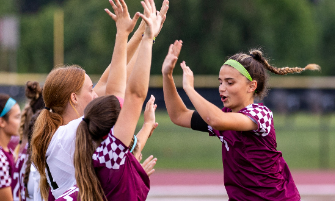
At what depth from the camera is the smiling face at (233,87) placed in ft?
10.3

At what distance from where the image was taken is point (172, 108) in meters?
3.47

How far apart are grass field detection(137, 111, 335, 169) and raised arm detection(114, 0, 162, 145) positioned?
10024 millimetres

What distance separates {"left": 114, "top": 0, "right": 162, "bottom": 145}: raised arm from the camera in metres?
2.49

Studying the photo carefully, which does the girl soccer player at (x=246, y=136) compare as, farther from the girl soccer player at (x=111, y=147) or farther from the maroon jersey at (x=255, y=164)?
the girl soccer player at (x=111, y=147)

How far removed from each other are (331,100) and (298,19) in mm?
25045

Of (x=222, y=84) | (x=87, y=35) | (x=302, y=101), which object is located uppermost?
(x=87, y=35)

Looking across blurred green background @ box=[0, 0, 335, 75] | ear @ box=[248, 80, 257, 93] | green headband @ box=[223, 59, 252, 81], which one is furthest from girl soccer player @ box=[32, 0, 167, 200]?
blurred green background @ box=[0, 0, 335, 75]

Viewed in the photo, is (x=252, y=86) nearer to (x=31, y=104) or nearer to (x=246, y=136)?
(x=246, y=136)

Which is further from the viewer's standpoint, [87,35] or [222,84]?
[87,35]

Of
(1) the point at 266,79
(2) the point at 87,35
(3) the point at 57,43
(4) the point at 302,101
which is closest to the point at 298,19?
(2) the point at 87,35

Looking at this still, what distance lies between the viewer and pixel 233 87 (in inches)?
123

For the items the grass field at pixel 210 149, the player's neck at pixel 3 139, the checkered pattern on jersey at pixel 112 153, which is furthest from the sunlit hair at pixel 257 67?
the grass field at pixel 210 149

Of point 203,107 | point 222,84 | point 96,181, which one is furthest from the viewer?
point 222,84

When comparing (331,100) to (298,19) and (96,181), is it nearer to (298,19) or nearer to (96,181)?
(96,181)
